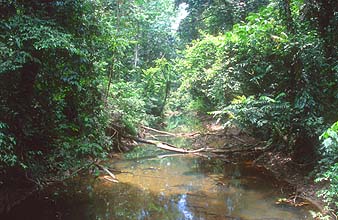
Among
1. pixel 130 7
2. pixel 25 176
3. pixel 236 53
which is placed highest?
pixel 130 7

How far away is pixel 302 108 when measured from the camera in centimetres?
834

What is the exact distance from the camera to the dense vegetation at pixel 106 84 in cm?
568

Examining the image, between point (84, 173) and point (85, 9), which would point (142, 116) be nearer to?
point (84, 173)

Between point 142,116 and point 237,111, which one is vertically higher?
point 237,111

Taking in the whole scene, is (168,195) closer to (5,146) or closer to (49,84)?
(49,84)

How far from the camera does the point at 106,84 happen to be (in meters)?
11.8

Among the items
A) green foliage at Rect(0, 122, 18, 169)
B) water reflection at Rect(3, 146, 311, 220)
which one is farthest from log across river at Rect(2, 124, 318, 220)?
green foliage at Rect(0, 122, 18, 169)

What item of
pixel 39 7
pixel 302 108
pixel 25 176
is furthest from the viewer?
pixel 302 108

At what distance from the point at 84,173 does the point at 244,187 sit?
4.73m

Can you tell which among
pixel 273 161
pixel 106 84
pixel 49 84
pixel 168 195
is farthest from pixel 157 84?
pixel 49 84

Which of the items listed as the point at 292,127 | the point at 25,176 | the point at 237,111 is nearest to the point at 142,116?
the point at 237,111

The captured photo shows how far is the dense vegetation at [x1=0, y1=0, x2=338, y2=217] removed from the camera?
5680 millimetres

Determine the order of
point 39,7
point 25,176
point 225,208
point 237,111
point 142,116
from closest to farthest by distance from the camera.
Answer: point 39,7
point 25,176
point 225,208
point 237,111
point 142,116

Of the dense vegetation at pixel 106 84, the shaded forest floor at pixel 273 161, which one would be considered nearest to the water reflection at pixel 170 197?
the shaded forest floor at pixel 273 161
